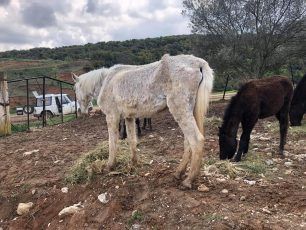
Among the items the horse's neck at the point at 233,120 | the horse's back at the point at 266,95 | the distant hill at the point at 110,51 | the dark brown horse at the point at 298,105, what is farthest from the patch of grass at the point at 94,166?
the distant hill at the point at 110,51

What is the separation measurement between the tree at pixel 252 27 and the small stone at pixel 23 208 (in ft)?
40.4

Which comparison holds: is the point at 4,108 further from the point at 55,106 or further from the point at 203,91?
the point at 55,106

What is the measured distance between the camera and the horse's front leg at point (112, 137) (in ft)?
23.4

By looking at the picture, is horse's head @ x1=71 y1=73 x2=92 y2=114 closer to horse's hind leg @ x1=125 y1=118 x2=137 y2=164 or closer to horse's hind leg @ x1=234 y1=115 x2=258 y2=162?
horse's hind leg @ x1=125 y1=118 x2=137 y2=164

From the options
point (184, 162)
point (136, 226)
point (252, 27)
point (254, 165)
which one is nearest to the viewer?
point (136, 226)

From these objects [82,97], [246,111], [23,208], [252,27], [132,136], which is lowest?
[23,208]

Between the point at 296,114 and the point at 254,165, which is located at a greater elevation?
the point at 296,114

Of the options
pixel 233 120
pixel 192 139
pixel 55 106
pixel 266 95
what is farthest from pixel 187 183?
pixel 55 106

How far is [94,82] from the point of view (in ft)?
28.9

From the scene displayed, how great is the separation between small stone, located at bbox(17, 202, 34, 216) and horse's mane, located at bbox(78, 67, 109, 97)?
2.85 meters

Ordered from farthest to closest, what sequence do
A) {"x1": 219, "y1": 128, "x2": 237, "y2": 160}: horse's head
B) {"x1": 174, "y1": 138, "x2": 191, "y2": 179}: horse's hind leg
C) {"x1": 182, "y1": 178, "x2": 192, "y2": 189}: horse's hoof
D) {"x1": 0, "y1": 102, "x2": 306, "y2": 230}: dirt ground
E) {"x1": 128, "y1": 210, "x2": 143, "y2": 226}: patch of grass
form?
{"x1": 219, "y1": 128, "x2": 237, "y2": 160}: horse's head → {"x1": 174, "y1": 138, "x2": 191, "y2": 179}: horse's hind leg → {"x1": 182, "y1": 178, "x2": 192, "y2": 189}: horse's hoof → {"x1": 128, "y1": 210, "x2": 143, "y2": 226}: patch of grass → {"x1": 0, "y1": 102, "x2": 306, "y2": 230}: dirt ground

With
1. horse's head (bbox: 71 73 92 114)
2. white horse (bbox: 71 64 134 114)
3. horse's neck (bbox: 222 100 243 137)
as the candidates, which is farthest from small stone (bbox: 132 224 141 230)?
horse's head (bbox: 71 73 92 114)

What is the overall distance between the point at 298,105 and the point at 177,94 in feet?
27.3

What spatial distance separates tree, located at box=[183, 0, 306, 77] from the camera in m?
17.2
